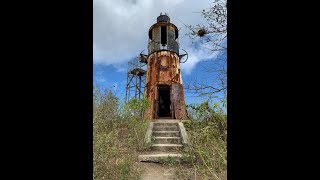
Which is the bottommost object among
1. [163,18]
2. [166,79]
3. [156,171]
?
[156,171]

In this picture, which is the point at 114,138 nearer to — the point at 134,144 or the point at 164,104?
the point at 134,144

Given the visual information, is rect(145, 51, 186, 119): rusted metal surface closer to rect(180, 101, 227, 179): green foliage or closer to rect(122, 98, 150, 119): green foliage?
rect(122, 98, 150, 119): green foliage

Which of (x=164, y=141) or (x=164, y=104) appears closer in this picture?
(x=164, y=141)

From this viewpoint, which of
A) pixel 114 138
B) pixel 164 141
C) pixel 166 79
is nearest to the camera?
pixel 114 138

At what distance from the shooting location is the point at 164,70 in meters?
12.6

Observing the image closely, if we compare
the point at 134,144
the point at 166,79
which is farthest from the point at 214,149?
the point at 166,79

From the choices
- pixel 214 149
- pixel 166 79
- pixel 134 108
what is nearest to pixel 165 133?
pixel 134 108

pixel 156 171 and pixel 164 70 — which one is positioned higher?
pixel 164 70

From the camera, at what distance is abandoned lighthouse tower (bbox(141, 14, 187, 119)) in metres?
12.1

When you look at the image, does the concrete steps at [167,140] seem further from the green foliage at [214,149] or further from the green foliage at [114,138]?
the green foliage at [214,149]

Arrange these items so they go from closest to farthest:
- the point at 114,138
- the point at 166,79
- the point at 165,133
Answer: the point at 114,138, the point at 165,133, the point at 166,79
